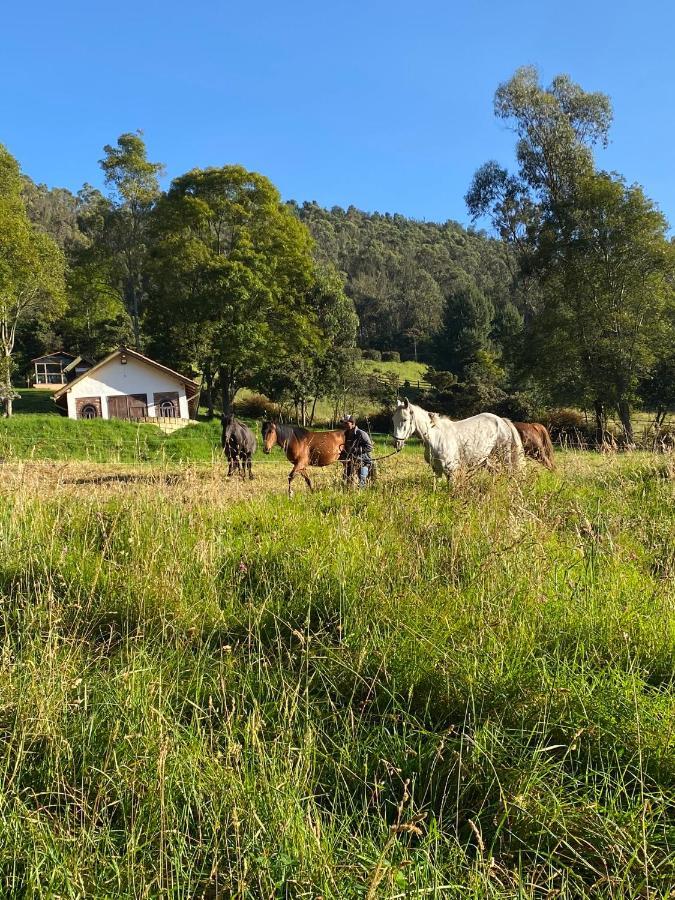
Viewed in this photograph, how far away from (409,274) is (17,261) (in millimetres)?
75607

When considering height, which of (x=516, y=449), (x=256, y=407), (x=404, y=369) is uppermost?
(x=404, y=369)

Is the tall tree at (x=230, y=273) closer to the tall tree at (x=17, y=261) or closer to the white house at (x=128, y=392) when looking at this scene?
Answer: the white house at (x=128, y=392)

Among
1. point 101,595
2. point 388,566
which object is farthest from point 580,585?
point 101,595

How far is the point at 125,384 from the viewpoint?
3647cm

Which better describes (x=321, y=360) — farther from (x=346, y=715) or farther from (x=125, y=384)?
(x=346, y=715)

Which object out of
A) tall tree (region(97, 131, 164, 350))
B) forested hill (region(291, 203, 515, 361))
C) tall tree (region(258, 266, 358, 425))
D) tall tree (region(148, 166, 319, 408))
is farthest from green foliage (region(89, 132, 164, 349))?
forested hill (region(291, 203, 515, 361))

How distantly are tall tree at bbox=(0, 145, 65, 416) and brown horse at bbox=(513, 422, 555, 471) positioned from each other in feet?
95.8

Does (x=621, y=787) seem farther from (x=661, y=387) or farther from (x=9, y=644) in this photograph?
(x=661, y=387)

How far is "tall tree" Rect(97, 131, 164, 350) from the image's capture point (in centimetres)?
4100

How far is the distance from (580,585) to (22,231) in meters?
34.5

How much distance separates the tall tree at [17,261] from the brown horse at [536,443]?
29.2 meters

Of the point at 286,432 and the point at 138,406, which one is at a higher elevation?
the point at 138,406

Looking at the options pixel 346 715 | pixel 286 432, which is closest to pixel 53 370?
pixel 286 432

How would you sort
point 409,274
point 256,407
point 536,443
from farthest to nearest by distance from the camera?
point 409,274, point 256,407, point 536,443
